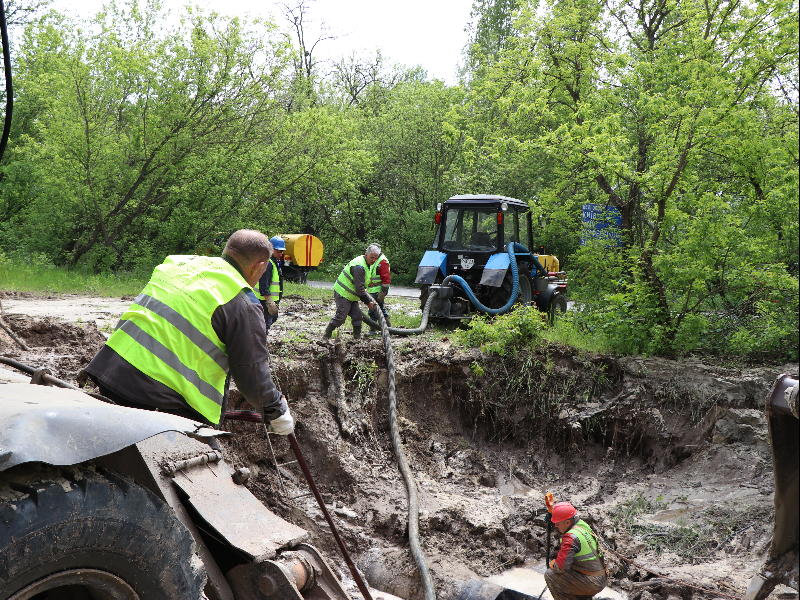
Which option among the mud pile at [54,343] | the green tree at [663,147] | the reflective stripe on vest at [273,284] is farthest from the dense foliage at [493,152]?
the mud pile at [54,343]

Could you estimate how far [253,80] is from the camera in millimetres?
15406

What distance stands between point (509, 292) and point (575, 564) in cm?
615

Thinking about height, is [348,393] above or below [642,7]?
below

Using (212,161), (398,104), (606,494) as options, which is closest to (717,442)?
(606,494)

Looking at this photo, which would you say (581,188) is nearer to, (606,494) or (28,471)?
(606,494)

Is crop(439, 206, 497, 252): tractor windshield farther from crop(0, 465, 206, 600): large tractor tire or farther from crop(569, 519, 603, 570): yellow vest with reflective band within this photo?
crop(0, 465, 206, 600): large tractor tire

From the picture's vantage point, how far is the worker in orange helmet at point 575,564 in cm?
431

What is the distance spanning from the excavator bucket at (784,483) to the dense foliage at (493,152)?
312 millimetres

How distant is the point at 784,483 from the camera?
1.88m

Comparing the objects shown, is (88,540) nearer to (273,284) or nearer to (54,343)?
(54,343)

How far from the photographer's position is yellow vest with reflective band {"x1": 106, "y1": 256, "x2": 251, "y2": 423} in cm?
280

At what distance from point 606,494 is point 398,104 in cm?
1962

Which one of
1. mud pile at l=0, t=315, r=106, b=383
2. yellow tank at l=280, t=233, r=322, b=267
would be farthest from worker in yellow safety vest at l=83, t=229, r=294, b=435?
yellow tank at l=280, t=233, r=322, b=267

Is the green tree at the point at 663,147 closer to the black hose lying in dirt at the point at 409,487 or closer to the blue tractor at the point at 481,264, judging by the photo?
the blue tractor at the point at 481,264
